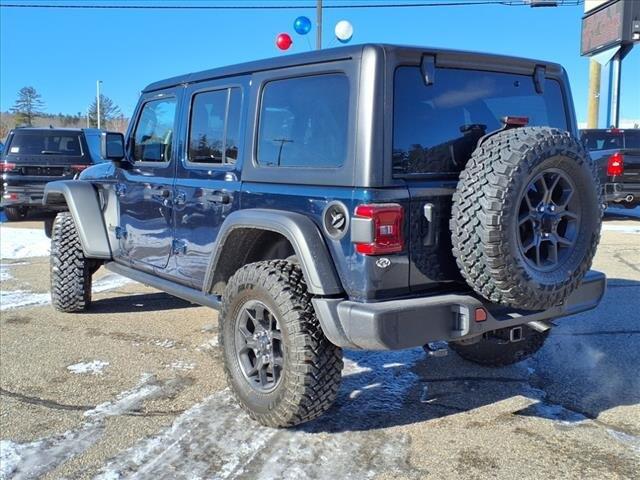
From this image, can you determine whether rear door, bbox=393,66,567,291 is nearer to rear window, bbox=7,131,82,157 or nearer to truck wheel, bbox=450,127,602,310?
truck wheel, bbox=450,127,602,310

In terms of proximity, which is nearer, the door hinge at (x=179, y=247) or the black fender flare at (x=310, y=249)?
the black fender flare at (x=310, y=249)

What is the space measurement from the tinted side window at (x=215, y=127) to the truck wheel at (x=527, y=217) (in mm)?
1545

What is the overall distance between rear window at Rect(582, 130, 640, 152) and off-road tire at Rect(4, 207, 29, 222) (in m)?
11.0

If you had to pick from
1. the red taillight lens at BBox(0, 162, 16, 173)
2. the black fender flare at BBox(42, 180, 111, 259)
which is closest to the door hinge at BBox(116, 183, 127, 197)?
the black fender flare at BBox(42, 180, 111, 259)

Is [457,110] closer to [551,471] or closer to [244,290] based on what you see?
[244,290]

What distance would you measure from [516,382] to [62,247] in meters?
3.96

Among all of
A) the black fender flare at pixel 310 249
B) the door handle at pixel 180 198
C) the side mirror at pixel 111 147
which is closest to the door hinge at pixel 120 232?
the side mirror at pixel 111 147

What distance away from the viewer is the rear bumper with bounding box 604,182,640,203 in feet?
38.5

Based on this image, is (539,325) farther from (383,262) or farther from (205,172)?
(205,172)

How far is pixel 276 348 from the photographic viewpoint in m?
3.52

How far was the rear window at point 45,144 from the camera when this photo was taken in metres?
11.2

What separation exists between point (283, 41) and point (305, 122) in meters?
9.23

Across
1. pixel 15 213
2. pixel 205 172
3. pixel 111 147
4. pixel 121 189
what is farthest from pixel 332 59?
A: pixel 15 213

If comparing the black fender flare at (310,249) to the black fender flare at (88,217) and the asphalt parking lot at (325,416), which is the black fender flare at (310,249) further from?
the black fender flare at (88,217)
